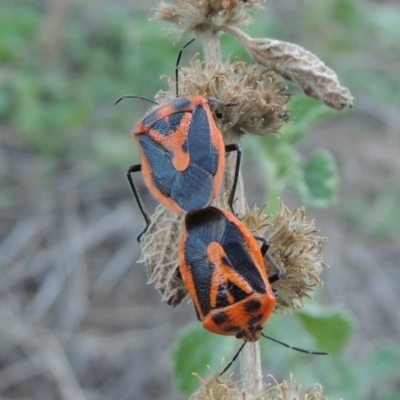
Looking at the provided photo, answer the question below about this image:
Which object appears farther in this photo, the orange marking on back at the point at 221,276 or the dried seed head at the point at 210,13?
the dried seed head at the point at 210,13

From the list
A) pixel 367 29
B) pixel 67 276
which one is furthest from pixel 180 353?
pixel 367 29

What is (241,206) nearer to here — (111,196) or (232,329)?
(232,329)

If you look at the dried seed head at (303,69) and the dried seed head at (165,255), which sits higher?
the dried seed head at (303,69)

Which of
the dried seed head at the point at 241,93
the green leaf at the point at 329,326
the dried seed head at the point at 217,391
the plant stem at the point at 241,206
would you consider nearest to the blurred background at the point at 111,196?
the green leaf at the point at 329,326

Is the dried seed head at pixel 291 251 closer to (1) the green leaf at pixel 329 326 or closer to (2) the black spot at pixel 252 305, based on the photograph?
(2) the black spot at pixel 252 305

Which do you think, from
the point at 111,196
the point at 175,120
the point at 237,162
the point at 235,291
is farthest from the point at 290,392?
the point at 111,196
